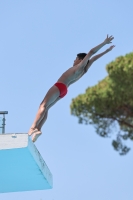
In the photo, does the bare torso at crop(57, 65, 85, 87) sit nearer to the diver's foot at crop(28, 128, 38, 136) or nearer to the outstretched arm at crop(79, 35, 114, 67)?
the outstretched arm at crop(79, 35, 114, 67)

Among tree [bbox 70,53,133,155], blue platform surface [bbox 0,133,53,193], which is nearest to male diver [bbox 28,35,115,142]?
blue platform surface [bbox 0,133,53,193]

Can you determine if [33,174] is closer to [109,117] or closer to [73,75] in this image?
[73,75]

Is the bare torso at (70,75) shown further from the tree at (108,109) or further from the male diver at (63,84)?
the tree at (108,109)

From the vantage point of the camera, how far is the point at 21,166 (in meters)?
6.76

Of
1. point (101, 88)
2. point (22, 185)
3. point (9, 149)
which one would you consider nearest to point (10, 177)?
point (22, 185)

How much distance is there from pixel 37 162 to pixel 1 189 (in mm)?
1289

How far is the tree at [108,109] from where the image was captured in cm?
1975

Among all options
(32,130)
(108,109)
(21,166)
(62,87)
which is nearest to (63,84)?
(62,87)

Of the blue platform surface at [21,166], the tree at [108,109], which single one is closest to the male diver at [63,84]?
the blue platform surface at [21,166]

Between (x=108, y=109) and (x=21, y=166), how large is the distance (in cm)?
1442

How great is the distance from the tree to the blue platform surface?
471 inches

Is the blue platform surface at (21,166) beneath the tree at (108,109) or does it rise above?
beneath

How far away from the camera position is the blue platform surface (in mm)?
6138

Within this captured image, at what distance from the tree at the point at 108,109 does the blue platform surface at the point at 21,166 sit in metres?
12.0
